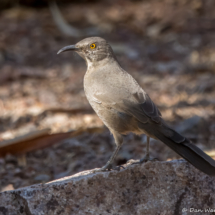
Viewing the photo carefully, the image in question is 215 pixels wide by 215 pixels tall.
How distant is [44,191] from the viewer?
3.22 meters

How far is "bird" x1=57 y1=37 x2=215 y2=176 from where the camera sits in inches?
129

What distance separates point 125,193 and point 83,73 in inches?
221

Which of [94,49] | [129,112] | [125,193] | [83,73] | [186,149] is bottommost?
[83,73]

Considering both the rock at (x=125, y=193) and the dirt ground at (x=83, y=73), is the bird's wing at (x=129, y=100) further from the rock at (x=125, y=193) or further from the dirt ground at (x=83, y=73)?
the dirt ground at (x=83, y=73)

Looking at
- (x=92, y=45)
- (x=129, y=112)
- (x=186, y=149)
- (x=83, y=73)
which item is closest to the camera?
(x=186, y=149)

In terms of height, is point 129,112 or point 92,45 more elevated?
point 92,45

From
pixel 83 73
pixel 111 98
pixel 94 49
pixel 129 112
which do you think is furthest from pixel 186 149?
pixel 83 73

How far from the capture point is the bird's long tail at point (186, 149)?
10.4 ft

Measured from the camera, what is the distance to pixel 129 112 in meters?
3.57

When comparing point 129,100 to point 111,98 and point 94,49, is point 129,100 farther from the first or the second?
point 94,49

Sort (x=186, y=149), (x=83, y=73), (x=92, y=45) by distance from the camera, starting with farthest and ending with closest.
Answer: (x=83, y=73) → (x=92, y=45) → (x=186, y=149)

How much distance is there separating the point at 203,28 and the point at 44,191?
9.60 m

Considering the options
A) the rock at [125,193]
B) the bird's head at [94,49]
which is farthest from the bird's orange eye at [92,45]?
the rock at [125,193]

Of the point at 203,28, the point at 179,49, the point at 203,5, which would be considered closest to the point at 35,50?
the point at 179,49
